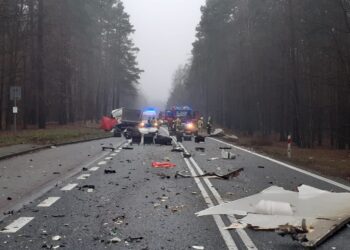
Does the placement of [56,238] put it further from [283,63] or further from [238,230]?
[283,63]

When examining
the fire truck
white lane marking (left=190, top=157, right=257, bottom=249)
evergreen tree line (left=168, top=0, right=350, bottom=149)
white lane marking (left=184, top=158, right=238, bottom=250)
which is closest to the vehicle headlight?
the fire truck

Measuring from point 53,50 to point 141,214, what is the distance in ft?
139

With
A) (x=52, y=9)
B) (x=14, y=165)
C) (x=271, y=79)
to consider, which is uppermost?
(x=52, y=9)

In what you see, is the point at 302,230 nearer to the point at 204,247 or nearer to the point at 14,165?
the point at 204,247

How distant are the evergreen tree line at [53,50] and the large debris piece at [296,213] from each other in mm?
29843

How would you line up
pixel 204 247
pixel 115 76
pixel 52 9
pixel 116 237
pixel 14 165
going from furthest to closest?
1. pixel 115 76
2. pixel 52 9
3. pixel 14 165
4. pixel 116 237
5. pixel 204 247

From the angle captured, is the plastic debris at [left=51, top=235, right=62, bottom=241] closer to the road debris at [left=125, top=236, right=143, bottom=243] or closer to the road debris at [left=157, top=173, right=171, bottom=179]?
the road debris at [left=125, top=236, right=143, bottom=243]

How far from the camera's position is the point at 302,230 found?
695 cm

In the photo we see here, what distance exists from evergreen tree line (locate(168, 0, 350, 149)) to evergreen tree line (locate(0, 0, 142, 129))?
14.4 metres

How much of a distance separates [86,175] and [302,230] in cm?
839

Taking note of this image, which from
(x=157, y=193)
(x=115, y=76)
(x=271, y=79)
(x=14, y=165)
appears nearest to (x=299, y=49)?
(x=271, y=79)

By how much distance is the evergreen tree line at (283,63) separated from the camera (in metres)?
31.7

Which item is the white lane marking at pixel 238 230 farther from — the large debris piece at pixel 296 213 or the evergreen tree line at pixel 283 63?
the evergreen tree line at pixel 283 63

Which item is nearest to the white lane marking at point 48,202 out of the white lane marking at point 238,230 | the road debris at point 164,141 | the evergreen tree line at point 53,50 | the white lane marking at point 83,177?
the white lane marking at point 238,230
